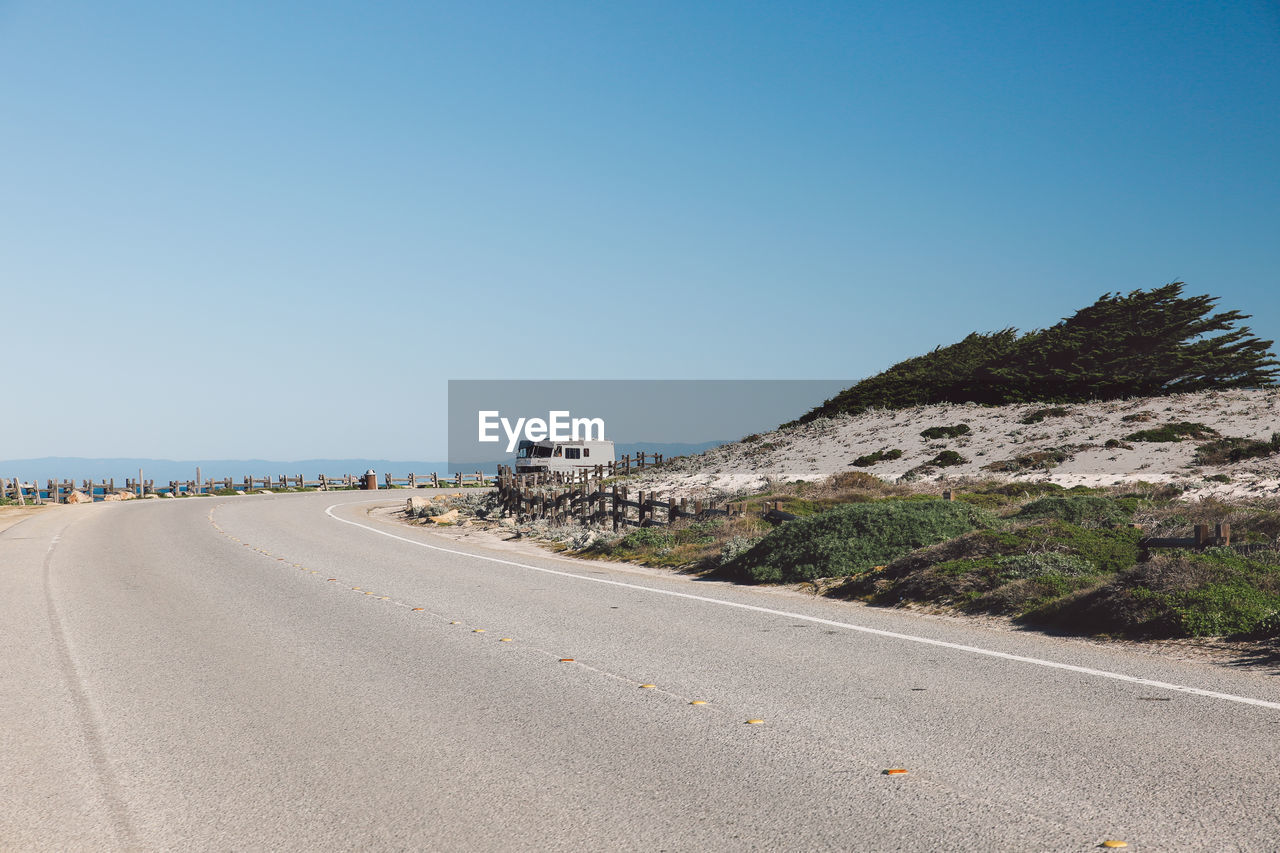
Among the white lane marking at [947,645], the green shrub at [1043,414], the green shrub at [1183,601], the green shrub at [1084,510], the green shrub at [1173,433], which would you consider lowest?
the white lane marking at [947,645]

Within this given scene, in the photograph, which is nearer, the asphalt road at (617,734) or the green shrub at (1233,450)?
the asphalt road at (617,734)

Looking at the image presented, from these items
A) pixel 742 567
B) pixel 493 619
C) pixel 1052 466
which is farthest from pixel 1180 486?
pixel 493 619

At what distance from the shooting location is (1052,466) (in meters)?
35.2

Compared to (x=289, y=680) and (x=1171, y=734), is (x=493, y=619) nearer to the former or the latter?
(x=289, y=680)

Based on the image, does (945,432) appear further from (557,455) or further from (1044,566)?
(1044,566)

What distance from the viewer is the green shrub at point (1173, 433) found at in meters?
36.0

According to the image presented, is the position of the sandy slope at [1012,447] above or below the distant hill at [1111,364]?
below

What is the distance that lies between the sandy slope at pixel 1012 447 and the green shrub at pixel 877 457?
37 cm

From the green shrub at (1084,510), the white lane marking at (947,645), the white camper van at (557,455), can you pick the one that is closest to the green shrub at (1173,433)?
the green shrub at (1084,510)

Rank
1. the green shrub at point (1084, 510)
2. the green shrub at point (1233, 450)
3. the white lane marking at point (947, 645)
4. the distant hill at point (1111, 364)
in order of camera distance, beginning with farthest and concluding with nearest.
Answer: the distant hill at point (1111, 364), the green shrub at point (1233, 450), the green shrub at point (1084, 510), the white lane marking at point (947, 645)

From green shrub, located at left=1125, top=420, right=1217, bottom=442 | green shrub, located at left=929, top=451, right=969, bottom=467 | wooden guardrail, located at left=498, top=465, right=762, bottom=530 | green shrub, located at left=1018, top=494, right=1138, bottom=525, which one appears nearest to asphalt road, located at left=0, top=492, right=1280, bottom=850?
green shrub, located at left=1018, top=494, right=1138, bottom=525

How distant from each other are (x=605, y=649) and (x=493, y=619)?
98.0 inches

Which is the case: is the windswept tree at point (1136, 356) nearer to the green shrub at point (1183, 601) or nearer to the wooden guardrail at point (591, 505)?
the wooden guardrail at point (591, 505)

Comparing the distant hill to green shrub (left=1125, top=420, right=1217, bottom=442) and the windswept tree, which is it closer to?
the windswept tree
